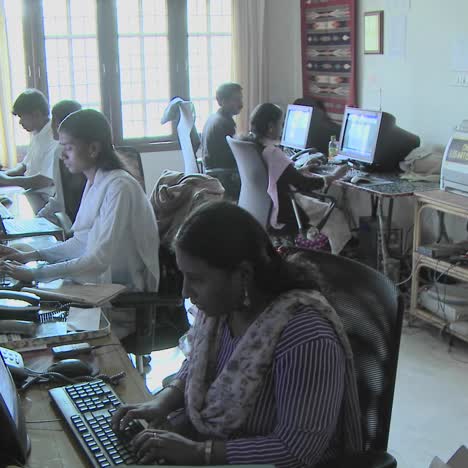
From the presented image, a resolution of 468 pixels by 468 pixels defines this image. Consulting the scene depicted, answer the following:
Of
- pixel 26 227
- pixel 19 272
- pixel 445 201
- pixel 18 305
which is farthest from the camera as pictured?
pixel 445 201

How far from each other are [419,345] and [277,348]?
2483 mm

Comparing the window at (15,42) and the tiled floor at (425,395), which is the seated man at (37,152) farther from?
the window at (15,42)

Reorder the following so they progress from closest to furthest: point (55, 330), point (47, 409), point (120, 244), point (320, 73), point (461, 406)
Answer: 1. point (47, 409)
2. point (55, 330)
3. point (120, 244)
4. point (461, 406)
5. point (320, 73)

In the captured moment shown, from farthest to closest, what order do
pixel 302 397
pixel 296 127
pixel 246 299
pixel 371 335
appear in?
pixel 296 127 → pixel 371 335 → pixel 246 299 → pixel 302 397

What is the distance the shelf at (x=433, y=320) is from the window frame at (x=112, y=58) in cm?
321

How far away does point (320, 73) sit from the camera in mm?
5793

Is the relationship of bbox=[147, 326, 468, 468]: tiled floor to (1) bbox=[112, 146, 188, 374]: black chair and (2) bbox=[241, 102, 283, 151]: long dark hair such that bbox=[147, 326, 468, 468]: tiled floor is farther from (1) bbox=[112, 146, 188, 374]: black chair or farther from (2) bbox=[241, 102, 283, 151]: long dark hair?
(2) bbox=[241, 102, 283, 151]: long dark hair

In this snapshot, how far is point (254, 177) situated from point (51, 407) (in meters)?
2.80

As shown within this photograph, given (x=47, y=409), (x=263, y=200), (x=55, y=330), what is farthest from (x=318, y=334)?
(x=263, y=200)

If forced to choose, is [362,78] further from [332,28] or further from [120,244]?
[120,244]

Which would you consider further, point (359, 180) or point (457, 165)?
point (359, 180)

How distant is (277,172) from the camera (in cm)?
414

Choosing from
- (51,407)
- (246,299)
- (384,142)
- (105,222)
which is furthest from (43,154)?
(246,299)

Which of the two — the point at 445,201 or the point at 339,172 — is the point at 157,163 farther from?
the point at 445,201
